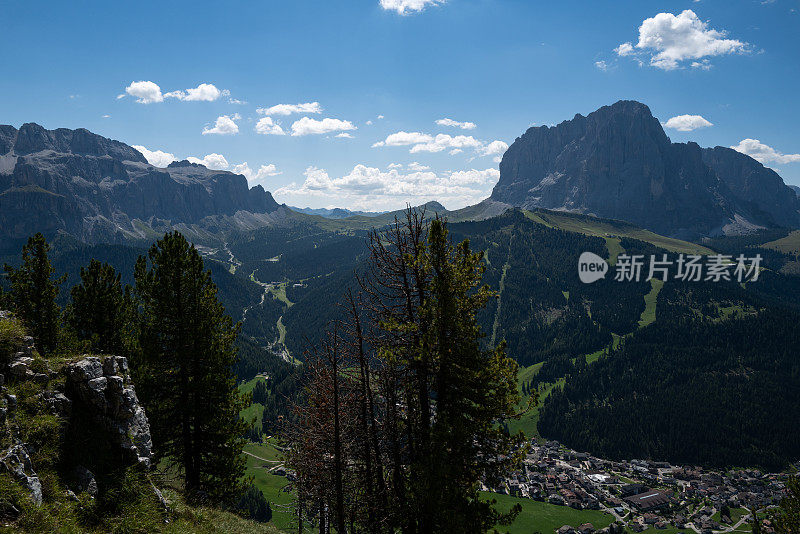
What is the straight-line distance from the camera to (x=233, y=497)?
24.5m

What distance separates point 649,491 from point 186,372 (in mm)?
169277

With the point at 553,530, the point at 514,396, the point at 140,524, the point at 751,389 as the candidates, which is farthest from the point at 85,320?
the point at 751,389

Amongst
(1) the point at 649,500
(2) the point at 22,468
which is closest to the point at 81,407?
(2) the point at 22,468

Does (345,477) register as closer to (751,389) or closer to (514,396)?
(514,396)

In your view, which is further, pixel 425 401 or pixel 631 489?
pixel 631 489

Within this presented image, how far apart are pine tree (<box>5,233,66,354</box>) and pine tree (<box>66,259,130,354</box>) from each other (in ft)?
3.93

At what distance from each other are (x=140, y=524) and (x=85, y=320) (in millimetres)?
21569

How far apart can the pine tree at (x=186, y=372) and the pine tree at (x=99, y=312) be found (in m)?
5.71

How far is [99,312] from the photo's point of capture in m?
28.0

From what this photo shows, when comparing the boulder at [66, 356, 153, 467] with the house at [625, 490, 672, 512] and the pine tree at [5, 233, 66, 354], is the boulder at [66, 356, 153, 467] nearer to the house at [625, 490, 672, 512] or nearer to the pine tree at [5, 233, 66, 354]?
the pine tree at [5, 233, 66, 354]

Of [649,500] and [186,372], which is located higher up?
[186,372]

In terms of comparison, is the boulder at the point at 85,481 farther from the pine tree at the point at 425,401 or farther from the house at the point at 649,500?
the house at the point at 649,500

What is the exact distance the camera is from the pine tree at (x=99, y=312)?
27922 mm

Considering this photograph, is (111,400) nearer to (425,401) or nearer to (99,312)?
(425,401)
